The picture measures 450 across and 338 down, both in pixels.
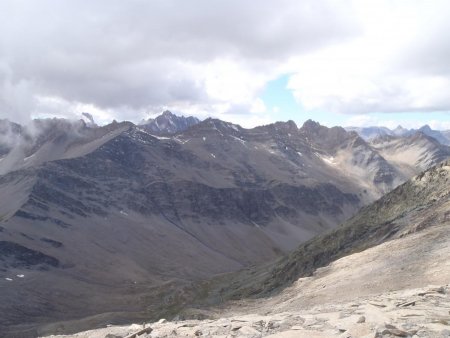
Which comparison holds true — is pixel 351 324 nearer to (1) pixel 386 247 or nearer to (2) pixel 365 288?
(2) pixel 365 288

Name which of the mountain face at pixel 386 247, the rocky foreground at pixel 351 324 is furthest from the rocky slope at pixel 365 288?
the mountain face at pixel 386 247

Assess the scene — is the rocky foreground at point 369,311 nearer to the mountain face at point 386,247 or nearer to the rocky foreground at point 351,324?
the rocky foreground at point 351,324

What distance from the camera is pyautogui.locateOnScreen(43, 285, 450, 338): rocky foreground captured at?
25.6 m

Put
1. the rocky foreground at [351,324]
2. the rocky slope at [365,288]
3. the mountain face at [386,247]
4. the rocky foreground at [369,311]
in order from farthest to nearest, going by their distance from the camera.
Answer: the mountain face at [386,247] → the rocky slope at [365,288] → the rocky foreground at [369,311] → the rocky foreground at [351,324]

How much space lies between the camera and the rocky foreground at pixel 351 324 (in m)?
25.6

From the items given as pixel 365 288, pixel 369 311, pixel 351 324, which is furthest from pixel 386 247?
pixel 351 324

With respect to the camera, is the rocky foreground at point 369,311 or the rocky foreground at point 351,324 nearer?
the rocky foreground at point 351,324

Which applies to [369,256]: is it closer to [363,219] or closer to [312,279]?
[312,279]

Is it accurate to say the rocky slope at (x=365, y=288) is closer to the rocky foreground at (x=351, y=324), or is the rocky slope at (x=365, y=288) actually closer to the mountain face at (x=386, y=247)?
the rocky foreground at (x=351, y=324)

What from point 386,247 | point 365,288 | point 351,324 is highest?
point 351,324

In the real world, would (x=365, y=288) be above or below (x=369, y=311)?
below

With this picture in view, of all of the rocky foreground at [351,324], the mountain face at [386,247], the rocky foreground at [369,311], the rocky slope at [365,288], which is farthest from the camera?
the mountain face at [386,247]

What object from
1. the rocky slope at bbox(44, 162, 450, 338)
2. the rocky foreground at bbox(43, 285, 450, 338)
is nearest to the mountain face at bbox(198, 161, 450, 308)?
the rocky slope at bbox(44, 162, 450, 338)

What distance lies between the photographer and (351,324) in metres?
28.2
